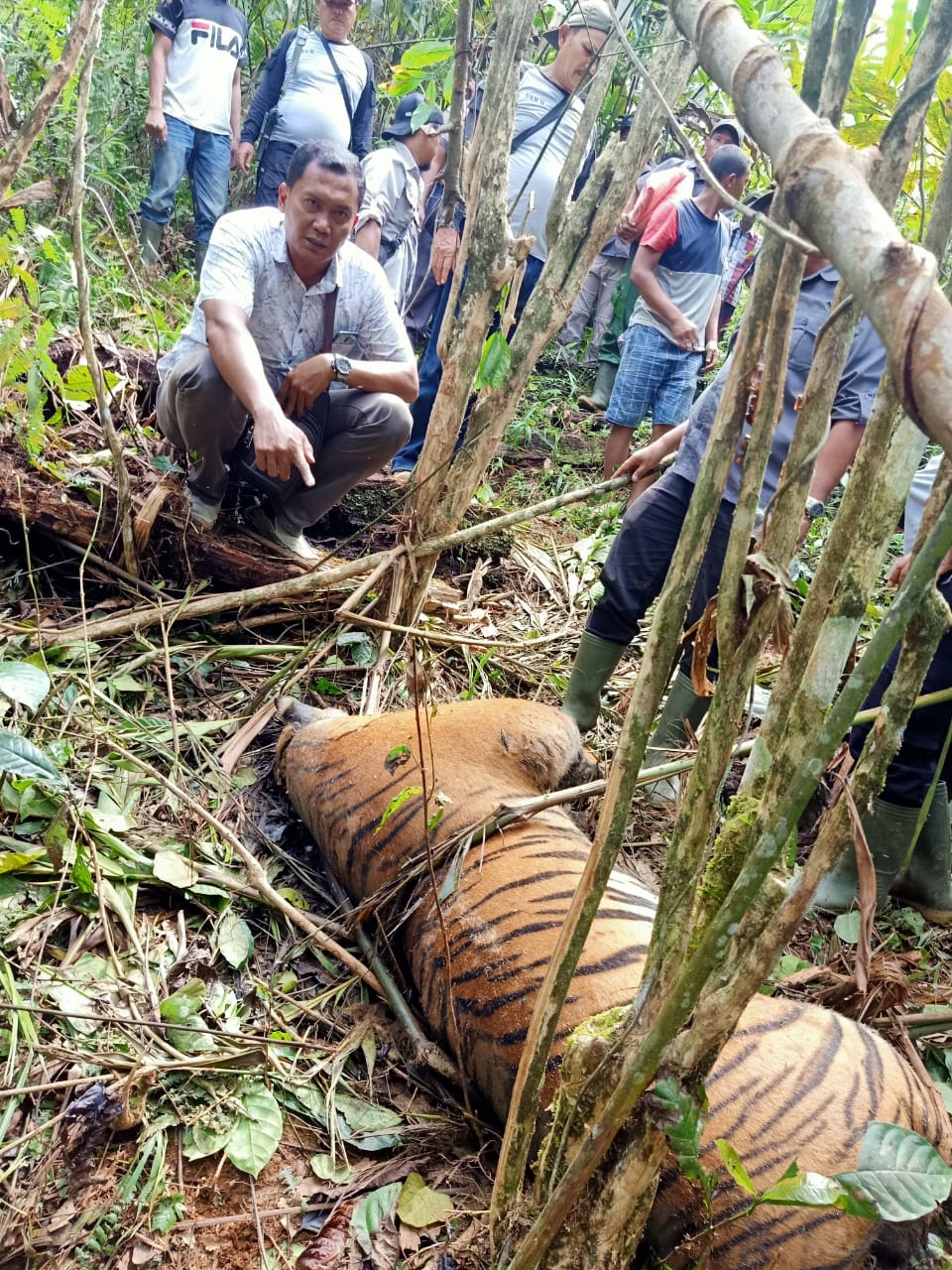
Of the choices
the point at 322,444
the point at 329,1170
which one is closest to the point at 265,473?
the point at 322,444

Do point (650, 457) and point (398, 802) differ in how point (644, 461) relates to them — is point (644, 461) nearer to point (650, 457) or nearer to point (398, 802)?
point (650, 457)

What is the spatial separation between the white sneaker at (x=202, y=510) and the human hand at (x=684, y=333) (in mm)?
2698

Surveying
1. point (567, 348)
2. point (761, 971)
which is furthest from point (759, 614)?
point (567, 348)

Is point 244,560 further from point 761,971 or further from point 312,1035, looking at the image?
point 761,971

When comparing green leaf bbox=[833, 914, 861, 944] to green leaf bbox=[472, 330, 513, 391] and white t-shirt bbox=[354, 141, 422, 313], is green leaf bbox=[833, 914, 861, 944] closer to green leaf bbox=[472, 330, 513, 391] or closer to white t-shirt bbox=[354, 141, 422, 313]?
green leaf bbox=[472, 330, 513, 391]

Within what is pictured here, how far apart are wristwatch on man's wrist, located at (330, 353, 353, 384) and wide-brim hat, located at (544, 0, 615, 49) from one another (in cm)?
150

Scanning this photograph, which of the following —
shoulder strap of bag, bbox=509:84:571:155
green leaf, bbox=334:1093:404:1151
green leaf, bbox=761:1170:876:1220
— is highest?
shoulder strap of bag, bbox=509:84:571:155

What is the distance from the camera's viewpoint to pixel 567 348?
8102mm

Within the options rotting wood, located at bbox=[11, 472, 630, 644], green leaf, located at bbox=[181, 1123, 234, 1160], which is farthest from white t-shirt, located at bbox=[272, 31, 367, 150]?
green leaf, located at bbox=[181, 1123, 234, 1160]

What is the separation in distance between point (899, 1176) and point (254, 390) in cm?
323

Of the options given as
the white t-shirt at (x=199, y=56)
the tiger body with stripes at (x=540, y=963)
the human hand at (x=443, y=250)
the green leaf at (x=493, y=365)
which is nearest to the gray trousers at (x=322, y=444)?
the human hand at (x=443, y=250)

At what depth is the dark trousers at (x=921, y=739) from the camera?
9.21ft

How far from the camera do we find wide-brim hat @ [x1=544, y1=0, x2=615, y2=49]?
295 centimetres

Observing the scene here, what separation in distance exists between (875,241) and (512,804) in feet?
5.79
